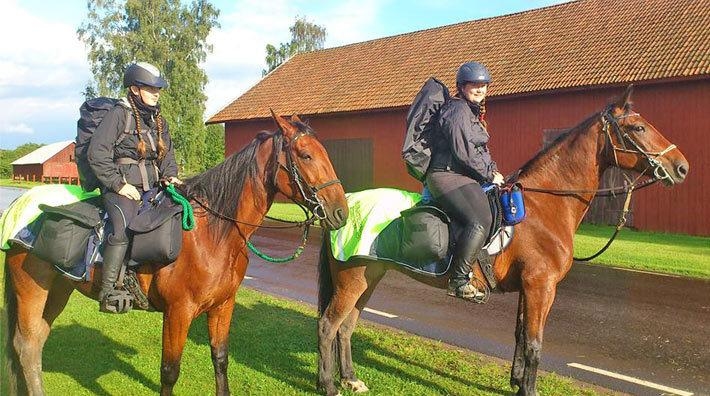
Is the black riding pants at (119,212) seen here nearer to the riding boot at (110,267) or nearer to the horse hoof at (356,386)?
the riding boot at (110,267)

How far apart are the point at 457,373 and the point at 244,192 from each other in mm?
2912

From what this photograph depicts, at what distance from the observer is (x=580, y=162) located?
5684mm

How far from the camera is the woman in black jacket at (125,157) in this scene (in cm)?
455

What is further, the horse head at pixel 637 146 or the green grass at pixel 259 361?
the green grass at pixel 259 361

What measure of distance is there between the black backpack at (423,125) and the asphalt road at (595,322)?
271 centimetres

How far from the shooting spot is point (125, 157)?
15.8ft

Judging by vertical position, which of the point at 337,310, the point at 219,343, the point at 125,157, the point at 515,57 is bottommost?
the point at 219,343

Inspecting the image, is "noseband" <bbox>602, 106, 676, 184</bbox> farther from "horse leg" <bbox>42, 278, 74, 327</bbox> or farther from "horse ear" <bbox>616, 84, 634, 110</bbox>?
"horse leg" <bbox>42, 278, 74, 327</bbox>

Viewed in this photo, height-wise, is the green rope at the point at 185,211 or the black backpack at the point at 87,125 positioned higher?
the black backpack at the point at 87,125

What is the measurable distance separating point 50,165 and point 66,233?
76420 mm

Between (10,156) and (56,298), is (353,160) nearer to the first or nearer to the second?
(56,298)

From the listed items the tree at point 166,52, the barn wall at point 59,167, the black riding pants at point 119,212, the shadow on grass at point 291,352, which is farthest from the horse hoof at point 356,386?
the barn wall at point 59,167

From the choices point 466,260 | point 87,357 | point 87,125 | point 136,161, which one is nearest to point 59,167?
point 87,357

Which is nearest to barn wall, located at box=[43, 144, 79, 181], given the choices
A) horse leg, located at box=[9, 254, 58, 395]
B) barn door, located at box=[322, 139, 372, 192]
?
barn door, located at box=[322, 139, 372, 192]
